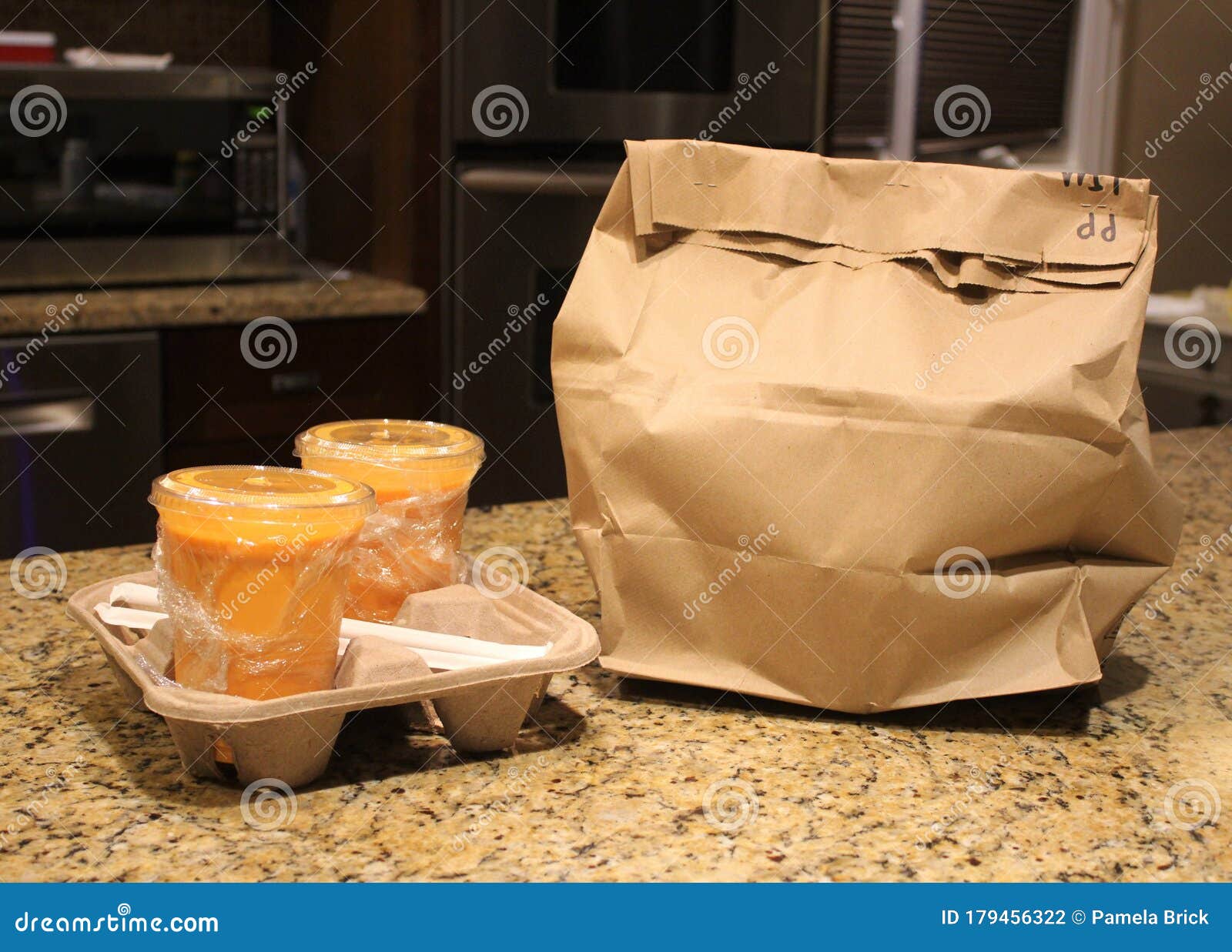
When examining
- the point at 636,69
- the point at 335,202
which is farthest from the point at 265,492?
the point at 335,202

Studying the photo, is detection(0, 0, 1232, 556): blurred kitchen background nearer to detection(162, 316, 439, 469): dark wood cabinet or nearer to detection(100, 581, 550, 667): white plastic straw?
detection(162, 316, 439, 469): dark wood cabinet

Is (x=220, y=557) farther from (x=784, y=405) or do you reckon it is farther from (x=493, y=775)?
(x=784, y=405)

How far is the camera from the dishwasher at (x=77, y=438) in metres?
2.02

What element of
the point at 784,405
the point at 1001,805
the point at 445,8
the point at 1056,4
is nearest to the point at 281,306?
the point at 445,8

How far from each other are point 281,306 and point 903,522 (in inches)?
66.5

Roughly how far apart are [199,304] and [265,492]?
160 cm

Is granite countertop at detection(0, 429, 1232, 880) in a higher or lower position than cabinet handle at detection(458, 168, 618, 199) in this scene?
lower

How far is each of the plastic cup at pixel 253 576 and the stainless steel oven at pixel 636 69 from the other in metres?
1.75

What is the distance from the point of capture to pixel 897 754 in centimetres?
72

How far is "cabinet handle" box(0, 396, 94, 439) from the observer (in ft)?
6.62

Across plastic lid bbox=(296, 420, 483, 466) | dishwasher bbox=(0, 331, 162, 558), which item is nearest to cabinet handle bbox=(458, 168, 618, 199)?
dishwasher bbox=(0, 331, 162, 558)

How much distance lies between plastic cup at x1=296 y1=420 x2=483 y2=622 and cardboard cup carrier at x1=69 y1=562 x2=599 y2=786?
2cm

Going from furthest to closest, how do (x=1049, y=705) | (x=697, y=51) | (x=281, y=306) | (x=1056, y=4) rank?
(x=1056, y=4) → (x=697, y=51) → (x=281, y=306) → (x=1049, y=705)

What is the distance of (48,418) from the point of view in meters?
2.05
